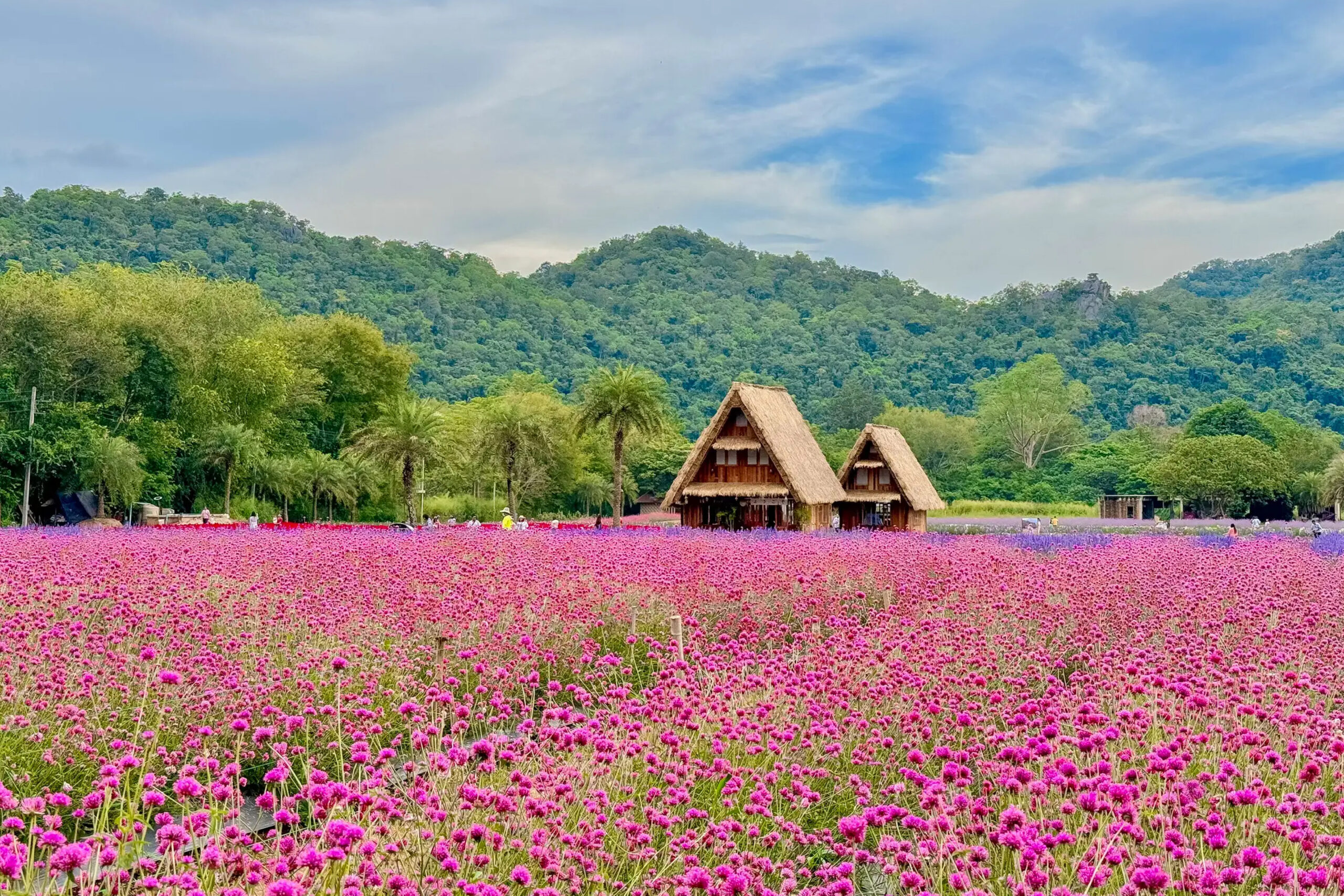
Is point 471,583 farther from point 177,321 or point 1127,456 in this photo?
point 1127,456

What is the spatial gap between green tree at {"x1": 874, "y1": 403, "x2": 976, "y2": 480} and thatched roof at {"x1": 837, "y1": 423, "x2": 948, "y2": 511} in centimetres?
4592

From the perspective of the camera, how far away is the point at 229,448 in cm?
4703

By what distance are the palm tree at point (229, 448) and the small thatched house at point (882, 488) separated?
21.6m

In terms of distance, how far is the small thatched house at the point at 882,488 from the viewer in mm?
44969

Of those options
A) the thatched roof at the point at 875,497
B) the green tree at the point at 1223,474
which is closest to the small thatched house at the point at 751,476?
the thatched roof at the point at 875,497

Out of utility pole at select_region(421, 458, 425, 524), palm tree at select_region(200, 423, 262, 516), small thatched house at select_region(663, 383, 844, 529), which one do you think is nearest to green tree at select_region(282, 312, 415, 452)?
utility pole at select_region(421, 458, 425, 524)

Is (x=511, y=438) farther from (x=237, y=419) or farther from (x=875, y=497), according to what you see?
(x=875, y=497)

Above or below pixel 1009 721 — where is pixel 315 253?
above

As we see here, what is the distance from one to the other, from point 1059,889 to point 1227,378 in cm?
12033

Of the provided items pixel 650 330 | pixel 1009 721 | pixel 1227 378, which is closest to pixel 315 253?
pixel 650 330

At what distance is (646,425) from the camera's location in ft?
154

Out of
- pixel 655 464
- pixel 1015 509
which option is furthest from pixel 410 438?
pixel 1015 509

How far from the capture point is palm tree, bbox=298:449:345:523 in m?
53.2

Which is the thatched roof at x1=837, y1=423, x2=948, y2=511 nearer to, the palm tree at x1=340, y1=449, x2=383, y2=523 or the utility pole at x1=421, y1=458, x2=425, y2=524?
the utility pole at x1=421, y1=458, x2=425, y2=524
